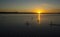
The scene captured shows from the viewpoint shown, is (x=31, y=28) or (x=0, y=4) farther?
(x=0, y=4)

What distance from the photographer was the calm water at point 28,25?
11.5ft

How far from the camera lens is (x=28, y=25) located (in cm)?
357

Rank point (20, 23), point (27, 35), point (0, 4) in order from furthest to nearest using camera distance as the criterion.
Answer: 1. point (0, 4)
2. point (20, 23)
3. point (27, 35)

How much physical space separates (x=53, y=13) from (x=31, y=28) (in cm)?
66

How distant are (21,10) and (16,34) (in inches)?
27.6

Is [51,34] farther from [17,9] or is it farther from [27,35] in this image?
[17,9]

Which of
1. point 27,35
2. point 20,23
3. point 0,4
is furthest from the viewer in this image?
point 0,4

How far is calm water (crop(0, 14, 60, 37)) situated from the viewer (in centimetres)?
350

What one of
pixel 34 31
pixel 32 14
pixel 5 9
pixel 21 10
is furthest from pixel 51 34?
pixel 5 9

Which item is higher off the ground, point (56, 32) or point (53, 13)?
point (53, 13)

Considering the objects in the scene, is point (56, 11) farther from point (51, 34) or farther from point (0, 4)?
point (0, 4)

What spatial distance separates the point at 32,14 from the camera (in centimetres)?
360

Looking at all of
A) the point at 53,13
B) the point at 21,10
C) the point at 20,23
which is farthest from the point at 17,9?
the point at 53,13

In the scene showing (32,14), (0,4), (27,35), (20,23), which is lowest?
(27,35)
